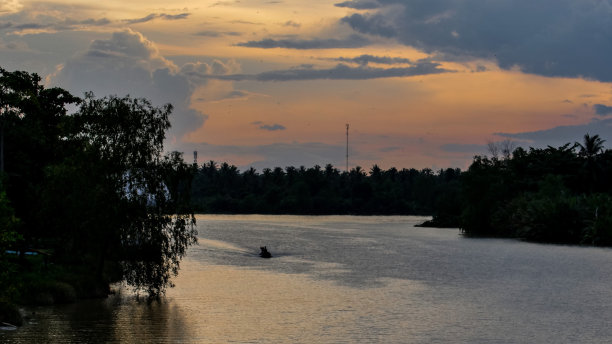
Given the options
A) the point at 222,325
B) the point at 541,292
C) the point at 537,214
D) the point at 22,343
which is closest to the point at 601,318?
the point at 541,292

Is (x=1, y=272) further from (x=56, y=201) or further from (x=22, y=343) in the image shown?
(x=56, y=201)

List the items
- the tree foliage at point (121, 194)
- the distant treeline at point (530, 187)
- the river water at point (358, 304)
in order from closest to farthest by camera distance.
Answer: the river water at point (358, 304)
the tree foliage at point (121, 194)
the distant treeline at point (530, 187)

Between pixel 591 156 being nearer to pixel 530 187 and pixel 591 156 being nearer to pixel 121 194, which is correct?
pixel 530 187

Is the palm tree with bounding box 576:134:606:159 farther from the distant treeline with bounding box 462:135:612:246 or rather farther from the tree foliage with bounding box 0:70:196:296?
the tree foliage with bounding box 0:70:196:296

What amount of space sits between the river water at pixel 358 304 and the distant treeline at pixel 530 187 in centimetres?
3412

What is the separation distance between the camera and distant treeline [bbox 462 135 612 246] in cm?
13438

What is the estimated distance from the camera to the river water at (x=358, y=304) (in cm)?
4225

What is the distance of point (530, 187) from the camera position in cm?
16100

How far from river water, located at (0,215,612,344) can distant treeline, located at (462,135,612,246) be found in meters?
34.1

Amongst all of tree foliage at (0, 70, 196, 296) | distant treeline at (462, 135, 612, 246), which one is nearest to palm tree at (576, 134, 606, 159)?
distant treeline at (462, 135, 612, 246)

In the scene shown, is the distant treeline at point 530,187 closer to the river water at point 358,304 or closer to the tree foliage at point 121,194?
the river water at point 358,304

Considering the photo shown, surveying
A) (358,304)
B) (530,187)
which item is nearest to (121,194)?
(358,304)

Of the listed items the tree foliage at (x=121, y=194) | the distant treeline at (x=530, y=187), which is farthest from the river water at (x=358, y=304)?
the distant treeline at (x=530, y=187)

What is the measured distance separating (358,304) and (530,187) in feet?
379
